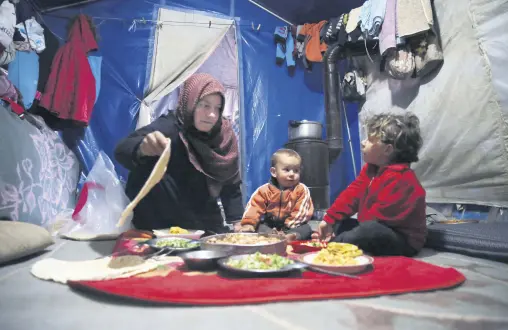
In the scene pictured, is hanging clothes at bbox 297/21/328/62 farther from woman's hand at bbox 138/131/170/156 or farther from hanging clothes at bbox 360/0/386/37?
woman's hand at bbox 138/131/170/156

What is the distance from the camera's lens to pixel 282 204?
2375 millimetres

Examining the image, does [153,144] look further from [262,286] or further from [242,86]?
[242,86]

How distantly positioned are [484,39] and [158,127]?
243 centimetres

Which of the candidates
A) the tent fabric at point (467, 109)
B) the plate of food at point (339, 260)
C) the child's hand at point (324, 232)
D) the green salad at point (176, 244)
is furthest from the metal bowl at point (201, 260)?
the tent fabric at point (467, 109)

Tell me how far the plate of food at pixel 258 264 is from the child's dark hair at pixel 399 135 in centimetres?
89

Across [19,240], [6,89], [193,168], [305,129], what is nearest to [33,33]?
[6,89]

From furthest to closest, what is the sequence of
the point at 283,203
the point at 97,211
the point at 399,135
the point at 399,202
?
the point at 283,203 → the point at 97,211 → the point at 399,135 → the point at 399,202

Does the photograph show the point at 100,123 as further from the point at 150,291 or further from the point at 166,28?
the point at 150,291

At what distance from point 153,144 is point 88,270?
0.54 metres

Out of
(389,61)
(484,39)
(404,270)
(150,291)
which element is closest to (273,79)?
(389,61)

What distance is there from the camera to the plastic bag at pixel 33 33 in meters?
2.78

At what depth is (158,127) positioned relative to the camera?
74.1 inches

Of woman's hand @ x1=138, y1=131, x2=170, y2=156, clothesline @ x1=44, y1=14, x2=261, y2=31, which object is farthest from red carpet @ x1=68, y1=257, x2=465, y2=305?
clothesline @ x1=44, y1=14, x2=261, y2=31

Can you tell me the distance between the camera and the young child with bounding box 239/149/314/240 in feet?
7.64
